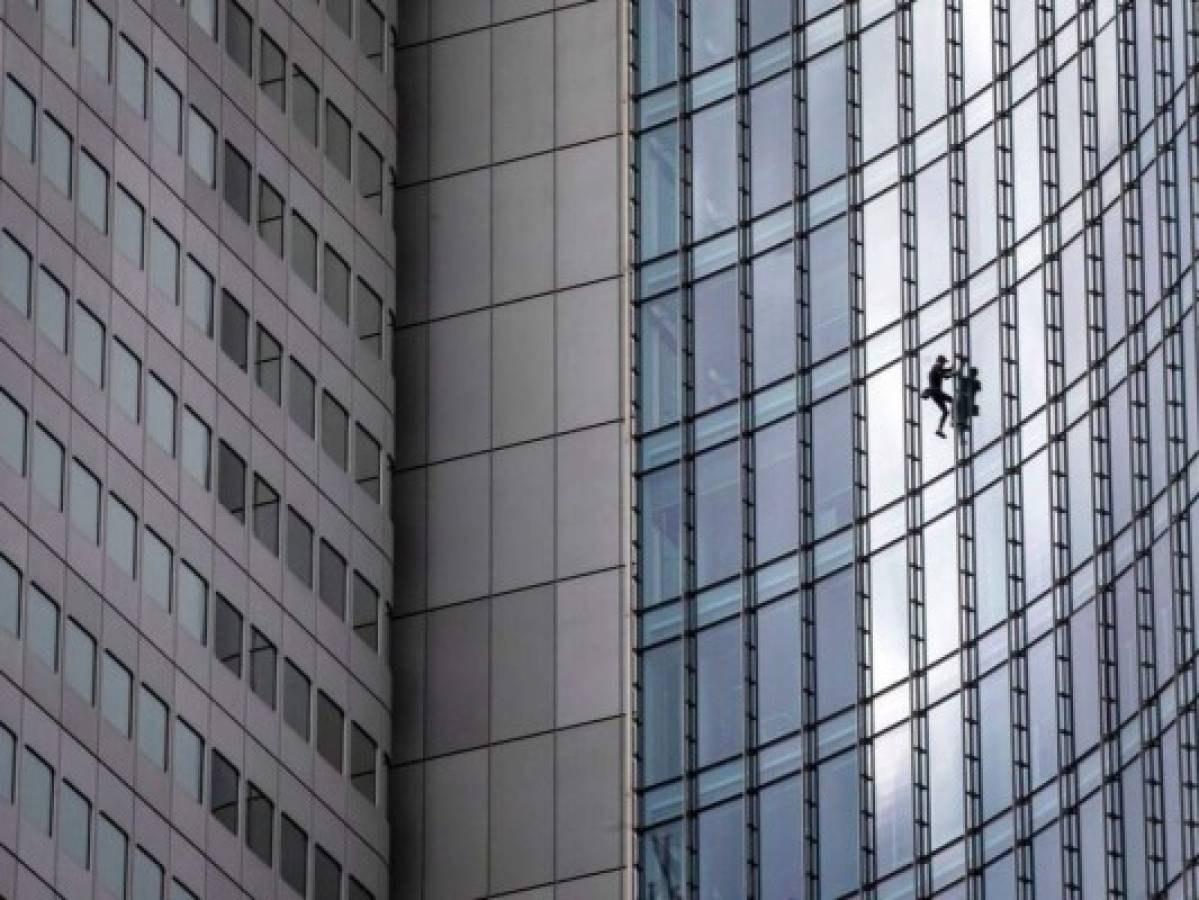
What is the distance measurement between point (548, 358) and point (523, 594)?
168 inches

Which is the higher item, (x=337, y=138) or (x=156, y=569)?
(x=337, y=138)

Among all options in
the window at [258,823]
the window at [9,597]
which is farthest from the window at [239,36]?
the window at [258,823]

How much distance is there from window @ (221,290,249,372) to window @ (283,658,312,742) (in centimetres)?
507

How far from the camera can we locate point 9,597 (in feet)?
196

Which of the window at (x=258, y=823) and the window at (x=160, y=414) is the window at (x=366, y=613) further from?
the window at (x=160, y=414)

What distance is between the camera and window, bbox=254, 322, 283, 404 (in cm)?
6781

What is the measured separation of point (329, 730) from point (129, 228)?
9571 mm

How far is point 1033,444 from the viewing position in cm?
6950

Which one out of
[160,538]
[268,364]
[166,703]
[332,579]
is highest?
[268,364]

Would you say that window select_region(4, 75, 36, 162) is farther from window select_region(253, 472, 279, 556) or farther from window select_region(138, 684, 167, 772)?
window select_region(138, 684, 167, 772)

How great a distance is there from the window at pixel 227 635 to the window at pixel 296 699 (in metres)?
1.48

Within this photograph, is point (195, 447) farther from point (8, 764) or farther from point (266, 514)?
point (8, 764)

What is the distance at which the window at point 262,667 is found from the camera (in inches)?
2601

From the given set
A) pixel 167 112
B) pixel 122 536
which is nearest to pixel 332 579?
pixel 122 536
